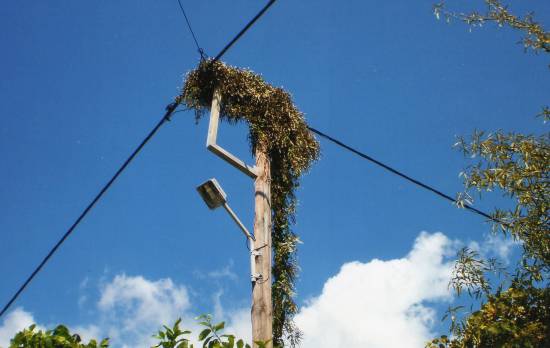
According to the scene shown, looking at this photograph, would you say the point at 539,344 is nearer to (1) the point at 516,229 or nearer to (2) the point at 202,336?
(1) the point at 516,229

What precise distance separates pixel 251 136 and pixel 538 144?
329 cm

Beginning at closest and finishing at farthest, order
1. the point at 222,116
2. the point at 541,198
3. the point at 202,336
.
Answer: the point at 202,336
the point at 541,198
the point at 222,116

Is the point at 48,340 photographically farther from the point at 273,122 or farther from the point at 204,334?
the point at 273,122

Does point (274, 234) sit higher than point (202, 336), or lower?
higher

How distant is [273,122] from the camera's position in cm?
651

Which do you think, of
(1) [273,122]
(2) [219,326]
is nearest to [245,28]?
(1) [273,122]

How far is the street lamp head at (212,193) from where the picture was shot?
202 inches

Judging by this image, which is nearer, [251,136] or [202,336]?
[202,336]

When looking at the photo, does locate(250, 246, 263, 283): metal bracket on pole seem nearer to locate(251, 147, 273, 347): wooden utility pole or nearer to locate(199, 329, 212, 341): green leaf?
locate(251, 147, 273, 347): wooden utility pole

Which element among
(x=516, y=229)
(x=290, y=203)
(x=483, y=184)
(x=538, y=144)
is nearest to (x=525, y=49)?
(x=538, y=144)

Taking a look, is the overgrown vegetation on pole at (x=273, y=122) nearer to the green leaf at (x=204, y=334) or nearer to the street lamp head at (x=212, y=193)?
the street lamp head at (x=212, y=193)

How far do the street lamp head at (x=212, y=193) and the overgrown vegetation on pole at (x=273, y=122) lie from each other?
120 cm

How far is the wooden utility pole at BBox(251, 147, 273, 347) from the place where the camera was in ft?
15.5

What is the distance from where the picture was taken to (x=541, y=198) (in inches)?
170
